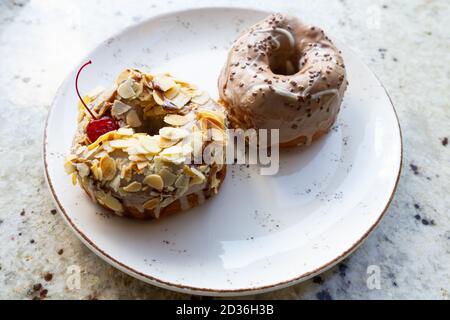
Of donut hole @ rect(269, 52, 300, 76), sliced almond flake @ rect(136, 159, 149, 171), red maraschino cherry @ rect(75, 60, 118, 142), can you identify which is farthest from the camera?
donut hole @ rect(269, 52, 300, 76)

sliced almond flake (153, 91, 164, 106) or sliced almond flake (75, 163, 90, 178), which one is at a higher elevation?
sliced almond flake (153, 91, 164, 106)

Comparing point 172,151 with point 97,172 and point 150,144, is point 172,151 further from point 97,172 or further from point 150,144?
point 97,172

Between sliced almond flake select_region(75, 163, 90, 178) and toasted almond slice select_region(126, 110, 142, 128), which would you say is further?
toasted almond slice select_region(126, 110, 142, 128)

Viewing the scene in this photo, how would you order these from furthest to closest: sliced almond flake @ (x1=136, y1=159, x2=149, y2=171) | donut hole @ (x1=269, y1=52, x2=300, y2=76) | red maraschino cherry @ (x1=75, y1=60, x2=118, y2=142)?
donut hole @ (x1=269, y1=52, x2=300, y2=76)
red maraschino cherry @ (x1=75, y1=60, x2=118, y2=142)
sliced almond flake @ (x1=136, y1=159, x2=149, y2=171)

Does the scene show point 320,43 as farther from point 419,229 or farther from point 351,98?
point 419,229

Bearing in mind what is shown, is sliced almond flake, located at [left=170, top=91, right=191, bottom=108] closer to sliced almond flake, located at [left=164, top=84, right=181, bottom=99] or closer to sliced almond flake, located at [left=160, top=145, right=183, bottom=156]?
sliced almond flake, located at [left=164, top=84, right=181, bottom=99]

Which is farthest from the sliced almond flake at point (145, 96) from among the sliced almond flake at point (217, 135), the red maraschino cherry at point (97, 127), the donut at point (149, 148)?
the sliced almond flake at point (217, 135)

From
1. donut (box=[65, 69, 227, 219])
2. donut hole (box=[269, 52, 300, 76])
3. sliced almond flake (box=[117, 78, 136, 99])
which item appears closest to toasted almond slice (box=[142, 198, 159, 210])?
donut (box=[65, 69, 227, 219])
